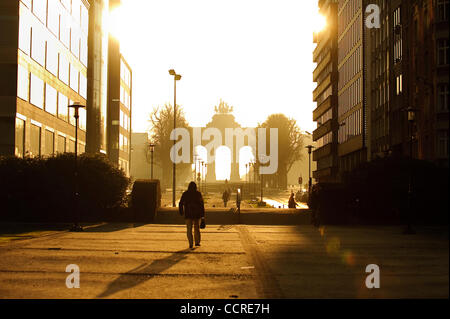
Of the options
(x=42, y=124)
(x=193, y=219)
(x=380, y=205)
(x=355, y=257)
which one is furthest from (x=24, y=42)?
(x=355, y=257)

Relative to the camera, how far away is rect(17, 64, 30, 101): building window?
4470cm

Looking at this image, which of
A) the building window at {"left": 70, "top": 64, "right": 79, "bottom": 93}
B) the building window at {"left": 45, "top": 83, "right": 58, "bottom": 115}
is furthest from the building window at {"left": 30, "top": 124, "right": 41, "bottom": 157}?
the building window at {"left": 70, "top": 64, "right": 79, "bottom": 93}

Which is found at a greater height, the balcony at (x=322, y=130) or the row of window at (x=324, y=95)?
the row of window at (x=324, y=95)

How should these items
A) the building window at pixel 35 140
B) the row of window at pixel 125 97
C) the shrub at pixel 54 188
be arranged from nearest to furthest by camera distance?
the shrub at pixel 54 188 → the building window at pixel 35 140 → the row of window at pixel 125 97

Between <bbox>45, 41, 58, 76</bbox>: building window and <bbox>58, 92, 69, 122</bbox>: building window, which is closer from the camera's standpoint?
<bbox>45, 41, 58, 76</bbox>: building window

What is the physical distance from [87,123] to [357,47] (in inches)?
1278

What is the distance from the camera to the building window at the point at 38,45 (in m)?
48.4

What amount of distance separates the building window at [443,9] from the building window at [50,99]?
2059 inches

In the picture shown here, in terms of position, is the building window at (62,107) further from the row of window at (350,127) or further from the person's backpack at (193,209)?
the person's backpack at (193,209)

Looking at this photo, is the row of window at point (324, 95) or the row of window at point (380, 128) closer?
the row of window at point (380, 128)

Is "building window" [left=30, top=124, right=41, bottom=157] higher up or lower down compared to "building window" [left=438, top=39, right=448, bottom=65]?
higher up

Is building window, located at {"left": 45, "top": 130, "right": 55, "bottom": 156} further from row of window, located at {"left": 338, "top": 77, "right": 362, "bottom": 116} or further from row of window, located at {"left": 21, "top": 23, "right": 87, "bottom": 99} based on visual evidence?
row of window, located at {"left": 338, "top": 77, "right": 362, "bottom": 116}

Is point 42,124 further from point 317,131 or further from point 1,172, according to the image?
point 317,131

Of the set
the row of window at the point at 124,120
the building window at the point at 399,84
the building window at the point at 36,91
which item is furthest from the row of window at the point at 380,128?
the row of window at the point at 124,120
